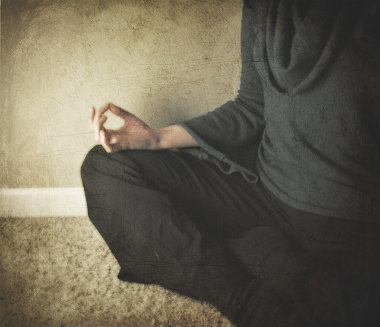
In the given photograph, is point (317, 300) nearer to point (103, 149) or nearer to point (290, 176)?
point (290, 176)

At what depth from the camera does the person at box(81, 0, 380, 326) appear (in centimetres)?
56

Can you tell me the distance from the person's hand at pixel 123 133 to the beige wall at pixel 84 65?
45 mm

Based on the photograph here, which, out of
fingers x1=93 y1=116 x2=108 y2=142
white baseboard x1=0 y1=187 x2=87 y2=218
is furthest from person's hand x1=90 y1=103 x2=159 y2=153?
white baseboard x1=0 y1=187 x2=87 y2=218

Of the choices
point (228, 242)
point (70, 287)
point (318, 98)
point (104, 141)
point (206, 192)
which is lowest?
point (70, 287)

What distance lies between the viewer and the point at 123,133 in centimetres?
72

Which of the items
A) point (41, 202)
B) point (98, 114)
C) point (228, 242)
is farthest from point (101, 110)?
point (228, 242)

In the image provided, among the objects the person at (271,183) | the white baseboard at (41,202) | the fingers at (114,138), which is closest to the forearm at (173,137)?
the person at (271,183)

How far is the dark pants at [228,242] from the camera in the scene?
55cm

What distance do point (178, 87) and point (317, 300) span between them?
1.91 feet

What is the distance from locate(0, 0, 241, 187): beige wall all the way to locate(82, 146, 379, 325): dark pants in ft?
0.53

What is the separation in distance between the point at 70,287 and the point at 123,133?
41 centimetres

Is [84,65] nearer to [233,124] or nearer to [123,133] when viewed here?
[123,133]

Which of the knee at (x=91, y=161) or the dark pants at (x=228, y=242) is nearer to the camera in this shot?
the dark pants at (x=228, y=242)
